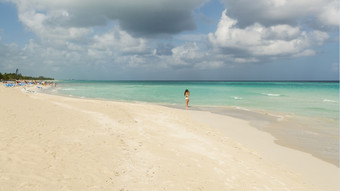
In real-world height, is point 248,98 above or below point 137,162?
above

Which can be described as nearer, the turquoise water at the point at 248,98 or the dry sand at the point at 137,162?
the dry sand at the point at 137,162

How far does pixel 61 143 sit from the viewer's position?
7336 mm

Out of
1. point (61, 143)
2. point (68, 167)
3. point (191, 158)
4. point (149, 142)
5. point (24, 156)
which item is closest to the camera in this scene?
point (68, 167)

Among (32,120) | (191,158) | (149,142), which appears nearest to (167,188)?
(191,158)

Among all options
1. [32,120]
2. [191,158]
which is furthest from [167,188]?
[32,120]

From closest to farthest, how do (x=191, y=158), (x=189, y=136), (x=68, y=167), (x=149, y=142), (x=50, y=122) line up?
(x=68, y=167), (x=191, y=158), (x=149, y=142), (x=189, y=136), (x=50, y=122)

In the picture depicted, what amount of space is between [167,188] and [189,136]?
16.3 feet

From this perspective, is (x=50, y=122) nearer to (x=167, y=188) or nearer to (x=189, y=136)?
(x=189, y=136)

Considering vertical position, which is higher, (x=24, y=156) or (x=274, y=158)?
(x=24, y=156)

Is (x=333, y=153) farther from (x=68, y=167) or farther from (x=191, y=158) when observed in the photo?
(x=68, y=167)

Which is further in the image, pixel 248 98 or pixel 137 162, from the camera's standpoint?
pixel 248 98

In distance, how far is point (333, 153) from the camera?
337 inches

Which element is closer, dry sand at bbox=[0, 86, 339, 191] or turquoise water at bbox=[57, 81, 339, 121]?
dry sand at bbox=[0, 86, 339, 191]

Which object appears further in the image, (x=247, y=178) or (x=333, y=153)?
(x=333, y=153)
